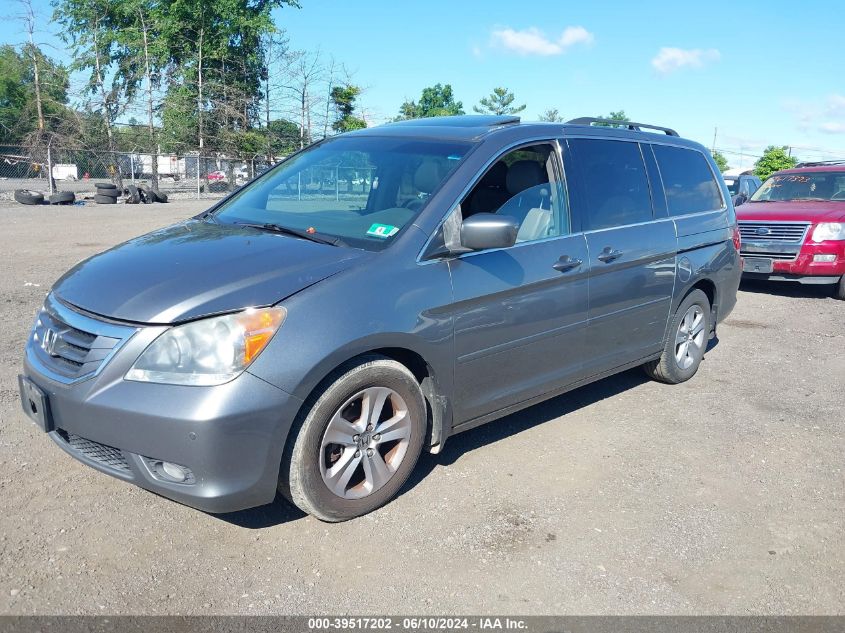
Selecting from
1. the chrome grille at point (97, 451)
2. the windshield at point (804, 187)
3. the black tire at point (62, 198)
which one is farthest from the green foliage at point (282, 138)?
the chrome grille at point (97, 451)

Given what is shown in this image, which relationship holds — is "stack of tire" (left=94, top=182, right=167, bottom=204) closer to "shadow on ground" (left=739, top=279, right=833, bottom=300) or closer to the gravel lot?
"shadow on ground" (left=739, top=279, right=833, bottom=300)

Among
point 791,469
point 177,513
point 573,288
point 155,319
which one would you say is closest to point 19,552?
point 177,513

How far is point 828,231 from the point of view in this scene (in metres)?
10.1

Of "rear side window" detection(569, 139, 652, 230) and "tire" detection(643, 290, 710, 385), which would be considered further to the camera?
"tire" detection(643, 290, 710, 385)

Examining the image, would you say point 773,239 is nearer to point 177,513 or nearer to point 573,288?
point 573,288

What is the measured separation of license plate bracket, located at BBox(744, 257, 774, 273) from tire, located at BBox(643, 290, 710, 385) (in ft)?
16.3

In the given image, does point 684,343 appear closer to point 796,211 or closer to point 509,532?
point 509,532

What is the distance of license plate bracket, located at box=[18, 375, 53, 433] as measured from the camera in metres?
3.27

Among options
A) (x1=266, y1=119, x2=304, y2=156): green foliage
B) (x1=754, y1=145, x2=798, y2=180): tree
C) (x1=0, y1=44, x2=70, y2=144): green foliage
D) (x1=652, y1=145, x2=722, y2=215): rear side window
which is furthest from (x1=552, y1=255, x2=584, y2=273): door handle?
(x1=754, y1=145, x2=798, y2=180): tree

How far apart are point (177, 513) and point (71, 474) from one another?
0.75 metres

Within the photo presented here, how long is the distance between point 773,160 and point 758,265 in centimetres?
3931

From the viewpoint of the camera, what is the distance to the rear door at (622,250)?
473 cm

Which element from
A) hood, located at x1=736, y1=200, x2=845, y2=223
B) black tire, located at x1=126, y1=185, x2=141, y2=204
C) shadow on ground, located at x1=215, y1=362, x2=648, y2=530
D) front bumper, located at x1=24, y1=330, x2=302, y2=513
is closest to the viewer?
front bumper, located at x1=24, y1=330, x2=302, y2=513

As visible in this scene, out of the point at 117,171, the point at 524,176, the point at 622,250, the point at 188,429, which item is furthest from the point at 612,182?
the point at 117,171
